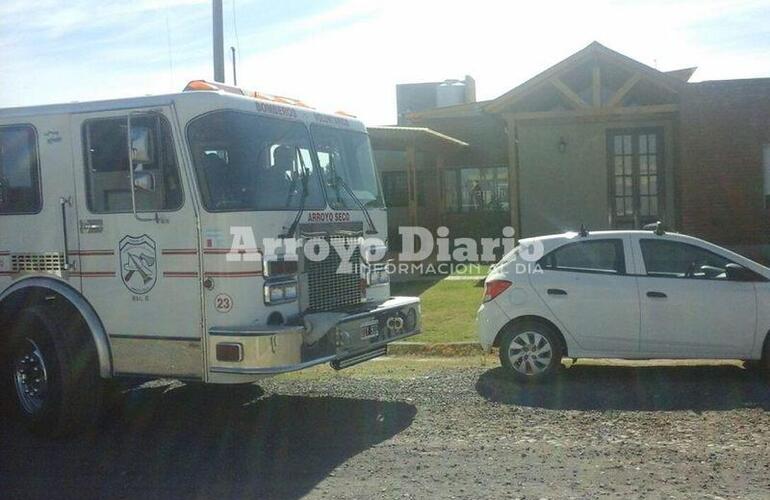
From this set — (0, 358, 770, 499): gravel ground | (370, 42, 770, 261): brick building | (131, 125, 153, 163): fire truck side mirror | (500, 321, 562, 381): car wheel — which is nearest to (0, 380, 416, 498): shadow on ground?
(0, 358, 770, 499): gravel ground

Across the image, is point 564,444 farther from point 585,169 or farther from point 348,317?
point 585,169

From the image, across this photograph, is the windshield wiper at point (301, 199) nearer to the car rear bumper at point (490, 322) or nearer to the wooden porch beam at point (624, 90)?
the car rear bumper at point (490, 322)

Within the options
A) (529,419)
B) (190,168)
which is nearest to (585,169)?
(529,419)

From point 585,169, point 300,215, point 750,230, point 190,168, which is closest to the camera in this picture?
point 190,168

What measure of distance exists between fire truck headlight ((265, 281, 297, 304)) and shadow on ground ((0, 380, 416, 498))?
116cm

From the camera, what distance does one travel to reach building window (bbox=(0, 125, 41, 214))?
7.36 metres

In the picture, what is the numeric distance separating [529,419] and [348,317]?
1.80 m

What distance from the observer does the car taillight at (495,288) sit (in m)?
8.90

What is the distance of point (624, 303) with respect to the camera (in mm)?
8562

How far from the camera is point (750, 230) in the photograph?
705 inches

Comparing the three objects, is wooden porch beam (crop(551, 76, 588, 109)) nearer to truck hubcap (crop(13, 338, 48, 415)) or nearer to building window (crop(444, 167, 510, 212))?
building window (crop(444, 167, 510, 212))

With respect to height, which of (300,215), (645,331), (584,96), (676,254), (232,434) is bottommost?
(232,434)

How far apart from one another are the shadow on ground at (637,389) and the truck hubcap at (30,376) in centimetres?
405

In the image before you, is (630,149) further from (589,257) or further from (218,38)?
Answer: (589,257)
